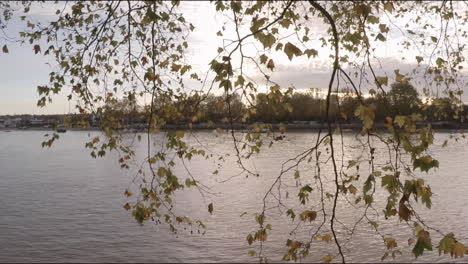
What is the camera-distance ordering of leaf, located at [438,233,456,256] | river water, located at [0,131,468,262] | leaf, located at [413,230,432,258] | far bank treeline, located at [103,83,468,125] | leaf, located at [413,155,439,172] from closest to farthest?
leaf, located at [413,155,439,172] → leaf, located at [413,230,432,258] → leaf, located at [438,233,456,256] → far bank treeline, located at [103,83,468,125] → river water, located at [0,131,468,262]

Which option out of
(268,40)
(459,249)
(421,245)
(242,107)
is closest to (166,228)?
(242,107)

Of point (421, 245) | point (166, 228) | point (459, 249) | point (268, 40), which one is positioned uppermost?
point (268, 40)

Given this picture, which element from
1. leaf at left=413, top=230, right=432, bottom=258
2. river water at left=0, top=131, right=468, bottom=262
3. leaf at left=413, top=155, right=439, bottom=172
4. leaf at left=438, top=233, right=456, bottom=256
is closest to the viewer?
leaf at left=413, top=155, right=439, bottom=172

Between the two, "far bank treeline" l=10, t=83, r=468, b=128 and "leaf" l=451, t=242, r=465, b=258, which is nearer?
"leaf" l=451, t=242, r=465, b=258

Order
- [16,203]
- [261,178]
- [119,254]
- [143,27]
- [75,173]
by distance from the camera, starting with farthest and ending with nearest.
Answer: [75,173] → [261,178] → [16,203] → [119,254] → [143,27]

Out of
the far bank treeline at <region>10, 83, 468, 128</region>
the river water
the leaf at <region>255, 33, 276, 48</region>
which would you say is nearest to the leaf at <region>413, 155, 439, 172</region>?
the far bank treeline at <region>10, 83, 468, 128</region>

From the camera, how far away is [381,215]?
17.9 meters

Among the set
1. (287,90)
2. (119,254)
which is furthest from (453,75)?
(119,254)

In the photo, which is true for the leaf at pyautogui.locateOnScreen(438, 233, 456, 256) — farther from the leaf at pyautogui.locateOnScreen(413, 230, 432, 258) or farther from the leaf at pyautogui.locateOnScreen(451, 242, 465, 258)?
the leaf at pyautogui.locateOnScreen(413, 230, 432, 258)

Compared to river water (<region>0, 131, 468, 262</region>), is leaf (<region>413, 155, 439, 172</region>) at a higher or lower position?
higher

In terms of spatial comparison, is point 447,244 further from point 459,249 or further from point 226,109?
point 226,109

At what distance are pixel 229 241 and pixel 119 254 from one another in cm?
322

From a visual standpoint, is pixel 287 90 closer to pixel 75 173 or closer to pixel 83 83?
pixel 83 83

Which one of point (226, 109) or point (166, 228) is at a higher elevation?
point (226, 109)
